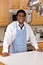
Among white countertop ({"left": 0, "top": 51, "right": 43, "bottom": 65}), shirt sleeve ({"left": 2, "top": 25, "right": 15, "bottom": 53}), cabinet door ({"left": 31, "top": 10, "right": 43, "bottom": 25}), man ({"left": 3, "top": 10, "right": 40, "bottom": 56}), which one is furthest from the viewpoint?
cabinet door ({"left": 31, "top": 10, "right": 43, "bottom": 25})

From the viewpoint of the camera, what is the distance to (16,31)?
2773mm

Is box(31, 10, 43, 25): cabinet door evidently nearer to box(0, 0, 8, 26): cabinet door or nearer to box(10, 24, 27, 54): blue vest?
box(0, 0, 8, 26): cabinet door

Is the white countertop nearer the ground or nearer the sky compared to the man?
nearer the ground

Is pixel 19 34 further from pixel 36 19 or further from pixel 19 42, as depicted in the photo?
pixel 36 19

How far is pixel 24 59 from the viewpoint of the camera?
2.34 m

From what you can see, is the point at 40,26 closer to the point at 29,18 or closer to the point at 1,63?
the point at 29,18

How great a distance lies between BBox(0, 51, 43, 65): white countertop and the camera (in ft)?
7.14

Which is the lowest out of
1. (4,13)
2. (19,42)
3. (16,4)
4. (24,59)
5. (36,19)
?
(24,59)

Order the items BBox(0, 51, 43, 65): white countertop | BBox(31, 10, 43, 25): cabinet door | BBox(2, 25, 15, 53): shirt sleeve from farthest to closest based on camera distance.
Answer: BBox(31, 10, 43, 25): cabinet door, BBox(2, 25, 15, 53): shirt sleeve, BBox(0, 51, 43, 65): white countertop

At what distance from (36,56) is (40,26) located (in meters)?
2.33

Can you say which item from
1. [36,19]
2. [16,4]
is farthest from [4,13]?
[36,19]

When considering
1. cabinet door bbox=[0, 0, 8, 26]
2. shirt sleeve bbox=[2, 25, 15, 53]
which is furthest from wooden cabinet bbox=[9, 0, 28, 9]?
shirt sleeve bbox=[2, 25, 15, 53]

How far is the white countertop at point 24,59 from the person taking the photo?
218cm

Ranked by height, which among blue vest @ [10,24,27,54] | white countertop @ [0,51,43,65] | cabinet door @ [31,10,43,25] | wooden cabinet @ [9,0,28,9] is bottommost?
white countertop @ [0,51,43,65]
